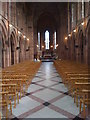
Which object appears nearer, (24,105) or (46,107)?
(46,107)

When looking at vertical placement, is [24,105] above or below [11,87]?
below

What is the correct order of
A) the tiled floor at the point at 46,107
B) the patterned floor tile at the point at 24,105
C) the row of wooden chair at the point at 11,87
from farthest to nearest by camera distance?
the patterned floor tile at the point at 24,105 < the row of wooden chair at the point at 11,87 < the tiled floor at the point at 46,107

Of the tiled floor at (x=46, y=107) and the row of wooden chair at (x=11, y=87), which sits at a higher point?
the row of wooden chair at (x=11, y=87)

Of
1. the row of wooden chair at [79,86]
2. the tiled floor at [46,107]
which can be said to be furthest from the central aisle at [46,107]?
the row of wooden chair at [79,86]

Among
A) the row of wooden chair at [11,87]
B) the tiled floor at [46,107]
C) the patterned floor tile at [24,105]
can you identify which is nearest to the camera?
the tiled floor at [46,107]

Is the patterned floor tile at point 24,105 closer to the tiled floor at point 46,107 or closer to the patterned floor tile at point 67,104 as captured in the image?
the tiled floor at point 46,107

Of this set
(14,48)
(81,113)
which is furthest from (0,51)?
(81,113)

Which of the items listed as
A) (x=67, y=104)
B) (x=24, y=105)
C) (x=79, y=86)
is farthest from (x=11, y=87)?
(x=79, y=86)

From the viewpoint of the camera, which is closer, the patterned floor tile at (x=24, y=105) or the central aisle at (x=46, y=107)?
the central aisle at (x=46, y=107)

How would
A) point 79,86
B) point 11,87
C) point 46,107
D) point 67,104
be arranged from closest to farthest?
point 46,107 < point 79,86 < point 67,104 < point 11,87

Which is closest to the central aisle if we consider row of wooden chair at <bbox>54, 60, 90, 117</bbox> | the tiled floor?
the tiled floor

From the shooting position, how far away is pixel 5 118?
3.77 meters

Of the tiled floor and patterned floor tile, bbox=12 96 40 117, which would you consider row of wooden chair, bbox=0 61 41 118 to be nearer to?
patterned floor tile, bbox=12 96 40 117

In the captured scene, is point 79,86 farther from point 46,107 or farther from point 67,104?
point 46,107
